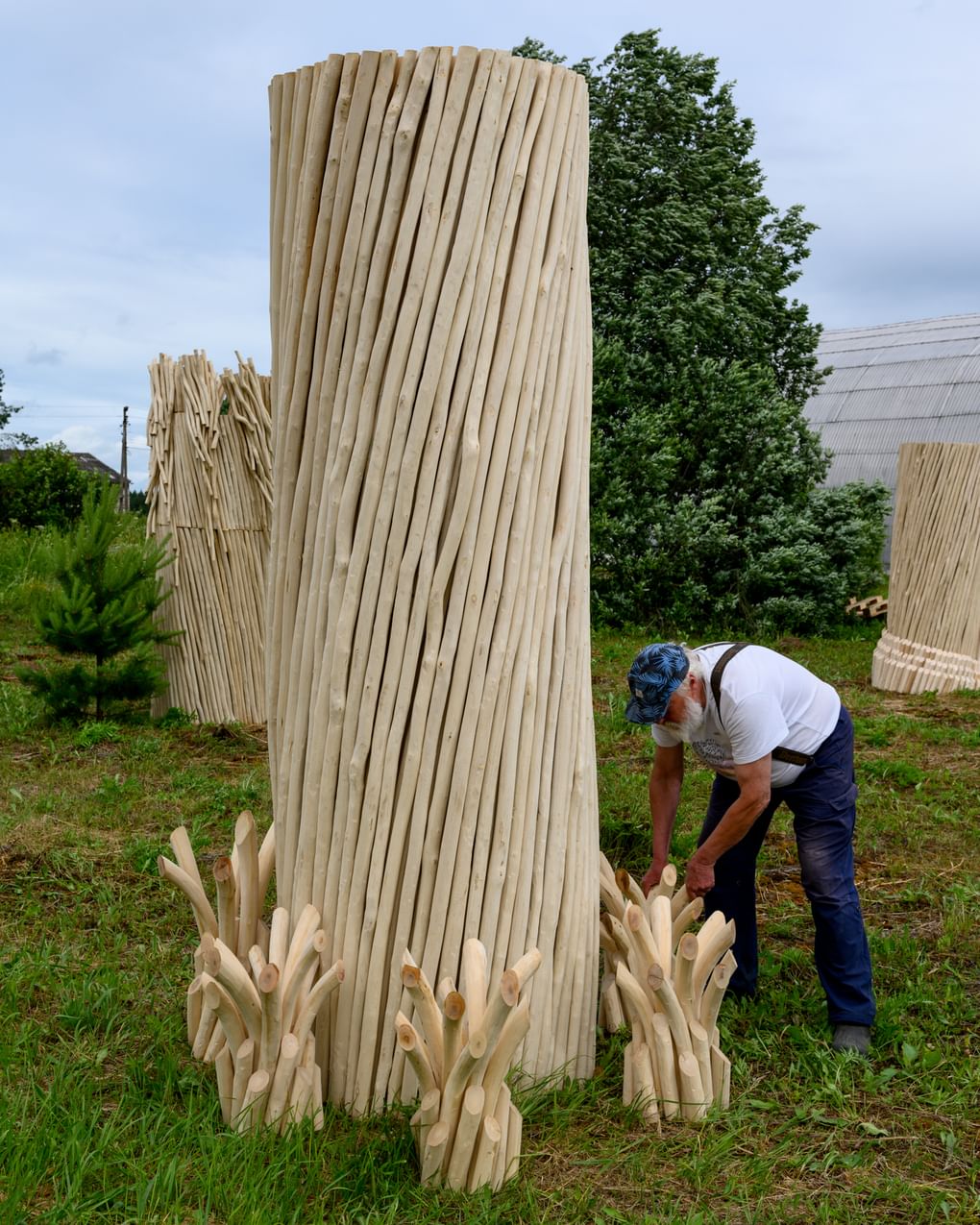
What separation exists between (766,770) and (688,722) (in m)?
0.25

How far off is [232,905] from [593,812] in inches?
39.5

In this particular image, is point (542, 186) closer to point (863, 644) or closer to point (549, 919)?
point (549, 919)

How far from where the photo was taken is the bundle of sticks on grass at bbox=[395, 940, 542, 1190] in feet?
8.64

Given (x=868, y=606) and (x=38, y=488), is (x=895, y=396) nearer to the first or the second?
(x=868, y=606)

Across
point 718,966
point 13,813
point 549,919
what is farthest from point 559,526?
point 13,813

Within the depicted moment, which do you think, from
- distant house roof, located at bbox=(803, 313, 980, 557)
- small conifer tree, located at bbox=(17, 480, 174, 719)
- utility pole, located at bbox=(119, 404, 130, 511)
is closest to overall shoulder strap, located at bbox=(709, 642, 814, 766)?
small conifer tree, located at bbox=(17, 480, 174, 719)

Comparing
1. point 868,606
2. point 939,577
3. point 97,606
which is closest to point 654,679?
point 97,606

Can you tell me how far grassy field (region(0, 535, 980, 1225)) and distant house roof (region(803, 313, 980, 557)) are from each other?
14064 millimetres

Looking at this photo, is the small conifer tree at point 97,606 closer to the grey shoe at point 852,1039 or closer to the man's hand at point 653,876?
the man's hand at point 653,876

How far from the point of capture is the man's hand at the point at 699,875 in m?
3.43

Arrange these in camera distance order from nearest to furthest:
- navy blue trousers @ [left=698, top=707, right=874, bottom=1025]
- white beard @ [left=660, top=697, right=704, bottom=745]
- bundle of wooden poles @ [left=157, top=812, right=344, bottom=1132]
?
1. bundle of wooden poles @ [left=157, top=812, right=344, bottom=1132]
2. white beard @ [left=660, top=697, right=704, bottom=745]
3. navy blue trousers @ [left=698, top=707, right=874, bottom=1025]

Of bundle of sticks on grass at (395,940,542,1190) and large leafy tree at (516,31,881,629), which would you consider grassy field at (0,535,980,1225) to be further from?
large leafy tree at (516,31,881,629)

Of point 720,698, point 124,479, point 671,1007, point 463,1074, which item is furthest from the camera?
point 124,479

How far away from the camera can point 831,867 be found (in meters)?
3.57
